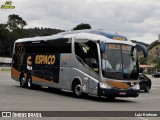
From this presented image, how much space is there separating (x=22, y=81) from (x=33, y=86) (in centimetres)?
96

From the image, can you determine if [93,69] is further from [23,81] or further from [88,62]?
[23,81]

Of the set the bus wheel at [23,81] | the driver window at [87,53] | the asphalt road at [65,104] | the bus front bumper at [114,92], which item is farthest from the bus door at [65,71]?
the bus wheel at [23,81]

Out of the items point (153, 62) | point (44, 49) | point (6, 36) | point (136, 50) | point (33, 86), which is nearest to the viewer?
point (136, 50)

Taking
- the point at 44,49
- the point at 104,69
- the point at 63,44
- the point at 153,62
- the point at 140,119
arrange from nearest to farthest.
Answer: the point at 140,119, the point at 104,69, the point at 63,44, the point at 44,49, the point at 153,62

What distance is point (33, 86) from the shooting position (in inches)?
1187

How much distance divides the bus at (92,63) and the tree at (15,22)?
14910cm

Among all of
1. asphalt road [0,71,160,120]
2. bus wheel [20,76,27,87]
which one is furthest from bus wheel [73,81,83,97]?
bus wheel [20,76,27,87]

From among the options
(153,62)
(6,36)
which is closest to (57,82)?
(6,36)

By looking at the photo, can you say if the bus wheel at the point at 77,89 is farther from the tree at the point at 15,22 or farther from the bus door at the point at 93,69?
the tree at the point at 15,22

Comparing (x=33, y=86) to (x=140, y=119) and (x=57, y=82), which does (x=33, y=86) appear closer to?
(x=57, y=82)

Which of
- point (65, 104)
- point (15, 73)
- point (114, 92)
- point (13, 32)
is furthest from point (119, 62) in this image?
point (13, 32)

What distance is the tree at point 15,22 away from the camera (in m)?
174

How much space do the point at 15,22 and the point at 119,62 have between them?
6140 inches

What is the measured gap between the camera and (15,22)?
6900 inches
